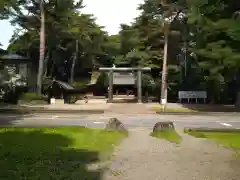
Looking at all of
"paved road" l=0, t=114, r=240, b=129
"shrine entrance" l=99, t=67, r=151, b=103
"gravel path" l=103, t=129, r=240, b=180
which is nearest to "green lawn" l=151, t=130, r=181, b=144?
"gravel path" l=103, t=129, r=240, b=180

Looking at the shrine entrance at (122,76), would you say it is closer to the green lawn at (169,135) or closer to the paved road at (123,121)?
the paved road at (123,121)

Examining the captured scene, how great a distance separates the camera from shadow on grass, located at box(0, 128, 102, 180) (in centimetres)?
721

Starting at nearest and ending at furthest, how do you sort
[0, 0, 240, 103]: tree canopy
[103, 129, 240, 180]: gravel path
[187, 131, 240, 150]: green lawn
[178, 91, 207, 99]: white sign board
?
[103, 129, 240, 180]: gravel path, [187, 131, 240, 150]: green lawn, [0, 0, 240, 103]: tree canopy, [178, 91, 207, 99]: white sign board

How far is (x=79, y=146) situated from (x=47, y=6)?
3146cm

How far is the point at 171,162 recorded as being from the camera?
915 cm

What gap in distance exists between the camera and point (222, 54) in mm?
16625

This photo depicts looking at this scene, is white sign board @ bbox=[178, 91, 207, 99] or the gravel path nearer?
the gravel path

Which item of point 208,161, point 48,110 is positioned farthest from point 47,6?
point 208,161

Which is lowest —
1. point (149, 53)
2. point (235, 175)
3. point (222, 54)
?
point (235, 175)

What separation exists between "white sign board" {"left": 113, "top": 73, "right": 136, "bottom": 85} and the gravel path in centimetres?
2953

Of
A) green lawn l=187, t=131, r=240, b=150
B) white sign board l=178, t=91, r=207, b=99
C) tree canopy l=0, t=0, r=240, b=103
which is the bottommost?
green lawn l=187, t=131, r=240, b=150

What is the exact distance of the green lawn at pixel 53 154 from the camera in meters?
7.31

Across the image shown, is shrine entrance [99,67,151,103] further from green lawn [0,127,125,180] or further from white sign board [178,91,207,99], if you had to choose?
green lawn [0,127,125,180]

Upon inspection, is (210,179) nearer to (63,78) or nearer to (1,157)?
(1,157)
